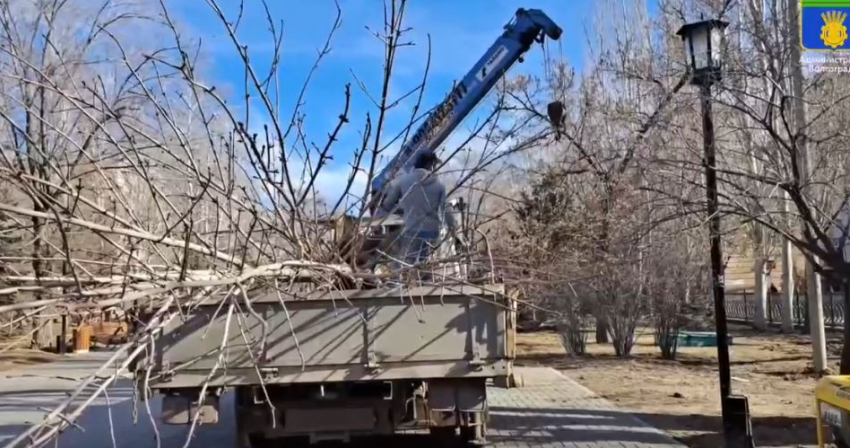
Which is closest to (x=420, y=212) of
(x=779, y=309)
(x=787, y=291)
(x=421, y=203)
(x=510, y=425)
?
(x=421, y=203)

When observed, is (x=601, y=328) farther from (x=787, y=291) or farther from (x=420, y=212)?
(x=420, y=212)

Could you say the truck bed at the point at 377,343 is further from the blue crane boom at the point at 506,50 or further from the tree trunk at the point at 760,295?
the tree trunk at the point at 760,295

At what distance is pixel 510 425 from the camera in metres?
11.5

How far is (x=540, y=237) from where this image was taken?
9.33 metres

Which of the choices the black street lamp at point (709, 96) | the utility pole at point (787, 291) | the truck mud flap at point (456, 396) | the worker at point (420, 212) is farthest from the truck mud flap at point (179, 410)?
the utility pole at point (787, 291)

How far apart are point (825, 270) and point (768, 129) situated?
5.93ft

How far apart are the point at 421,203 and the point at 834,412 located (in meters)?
3.70

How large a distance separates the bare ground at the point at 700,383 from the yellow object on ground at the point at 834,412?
12.2 ft

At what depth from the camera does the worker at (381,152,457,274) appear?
25.2 ft

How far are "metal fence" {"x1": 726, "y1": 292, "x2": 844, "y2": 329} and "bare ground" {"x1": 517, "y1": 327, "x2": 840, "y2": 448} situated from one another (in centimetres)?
401

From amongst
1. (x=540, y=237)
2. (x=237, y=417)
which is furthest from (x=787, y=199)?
(x=237, y=417)

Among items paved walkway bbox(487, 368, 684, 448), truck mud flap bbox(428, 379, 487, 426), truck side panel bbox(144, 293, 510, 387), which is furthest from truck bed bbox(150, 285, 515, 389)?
paved walkway bbox(487, 368, 684, 448)

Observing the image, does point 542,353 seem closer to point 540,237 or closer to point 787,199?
point 787,199

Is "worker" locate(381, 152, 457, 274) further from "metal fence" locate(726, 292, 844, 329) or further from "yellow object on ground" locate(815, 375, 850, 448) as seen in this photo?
"metal fence" locate(726, 292, 844, 329)
